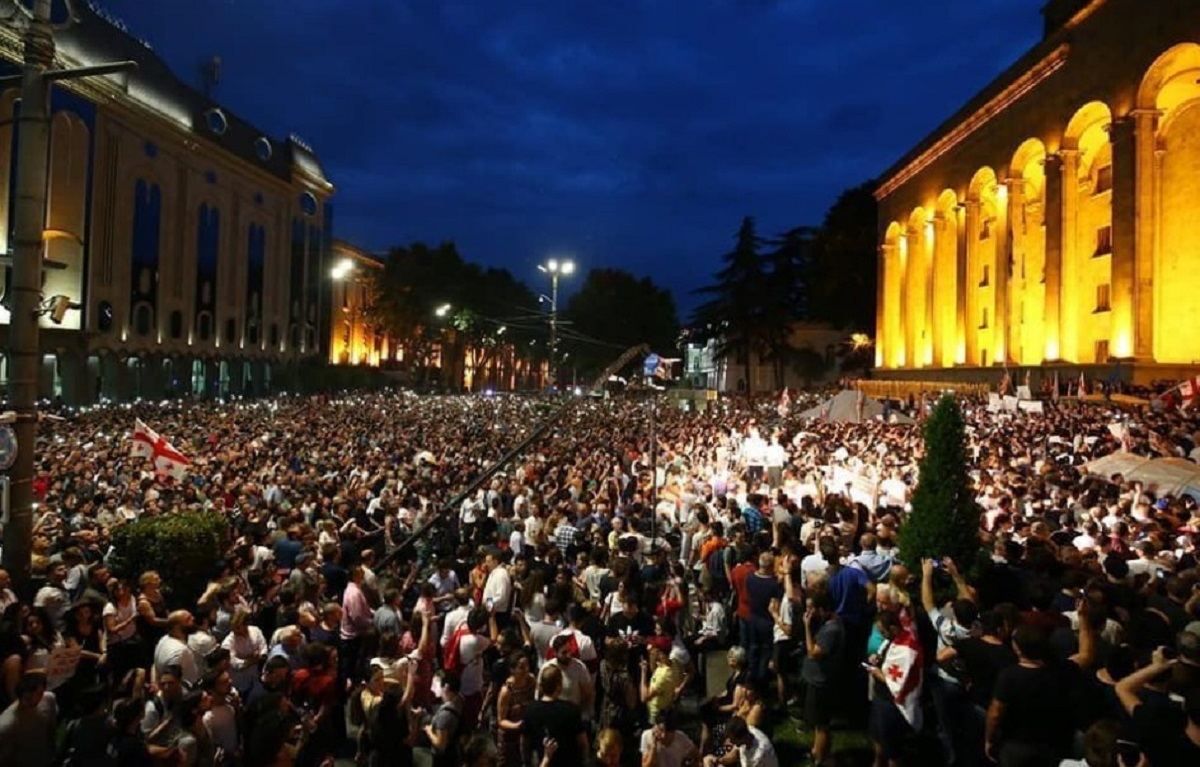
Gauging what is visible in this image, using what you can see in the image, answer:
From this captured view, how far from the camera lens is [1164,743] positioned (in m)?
4.19

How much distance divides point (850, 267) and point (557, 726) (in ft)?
185

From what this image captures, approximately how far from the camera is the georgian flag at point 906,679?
221 inches

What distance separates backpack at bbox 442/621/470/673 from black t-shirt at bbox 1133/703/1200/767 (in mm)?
4426

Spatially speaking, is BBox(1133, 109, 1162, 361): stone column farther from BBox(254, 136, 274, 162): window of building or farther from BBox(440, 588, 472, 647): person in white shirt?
BBox(254, 136, 274, 162): window of building

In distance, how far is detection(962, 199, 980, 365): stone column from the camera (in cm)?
3838

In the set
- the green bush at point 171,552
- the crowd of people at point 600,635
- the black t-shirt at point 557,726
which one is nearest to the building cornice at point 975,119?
the crowd of people at point 600,635

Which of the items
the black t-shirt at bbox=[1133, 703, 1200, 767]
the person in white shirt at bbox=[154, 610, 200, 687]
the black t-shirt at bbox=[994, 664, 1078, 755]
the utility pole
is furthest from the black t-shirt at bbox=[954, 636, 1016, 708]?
the utility pole

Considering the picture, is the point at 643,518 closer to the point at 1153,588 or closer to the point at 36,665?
the point at 1153,588

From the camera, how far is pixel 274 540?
9648 mm

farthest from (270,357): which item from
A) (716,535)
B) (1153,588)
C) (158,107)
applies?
(1153,588)

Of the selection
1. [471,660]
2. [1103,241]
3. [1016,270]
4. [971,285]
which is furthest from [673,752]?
[971,285]

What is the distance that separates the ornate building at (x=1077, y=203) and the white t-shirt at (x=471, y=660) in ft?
78.3

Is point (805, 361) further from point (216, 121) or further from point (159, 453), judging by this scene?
point (159, 453)

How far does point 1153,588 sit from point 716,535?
425 centimetres
